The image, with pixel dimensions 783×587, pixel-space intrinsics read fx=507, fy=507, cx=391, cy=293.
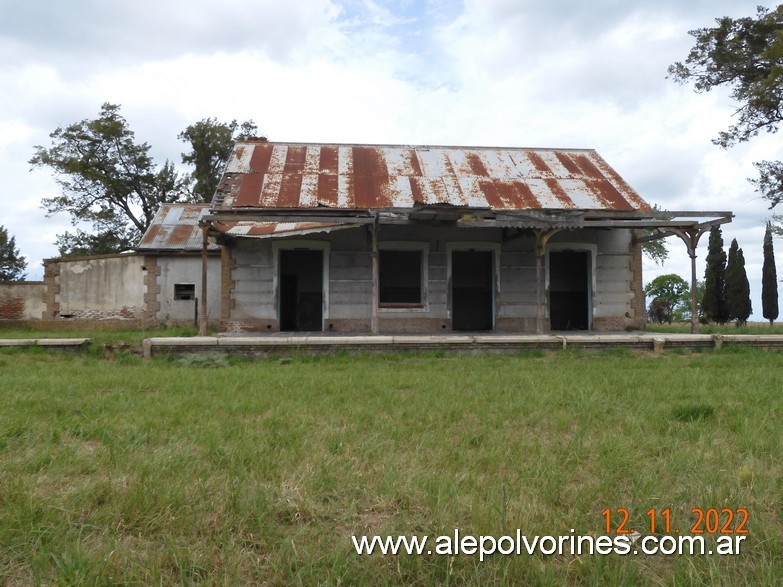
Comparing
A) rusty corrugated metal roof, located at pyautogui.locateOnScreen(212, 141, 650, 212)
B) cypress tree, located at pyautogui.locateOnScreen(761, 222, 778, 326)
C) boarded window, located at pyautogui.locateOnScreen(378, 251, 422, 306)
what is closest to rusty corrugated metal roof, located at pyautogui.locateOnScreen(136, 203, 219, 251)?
rusty corrugated metal roof, located at pyautogui.locateOnScreen(212, 141, 650, 212)

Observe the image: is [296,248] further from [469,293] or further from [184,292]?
[184,292]

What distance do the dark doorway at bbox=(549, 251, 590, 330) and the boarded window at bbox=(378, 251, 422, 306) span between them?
167 inches

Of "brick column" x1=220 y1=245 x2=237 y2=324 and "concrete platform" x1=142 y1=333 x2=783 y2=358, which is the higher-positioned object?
"brick column" x1=220 y1=245 x2=237 y2=324

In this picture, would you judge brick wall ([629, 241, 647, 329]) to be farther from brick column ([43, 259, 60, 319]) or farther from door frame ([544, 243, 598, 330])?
brick column ([43, 259, 60, 319])

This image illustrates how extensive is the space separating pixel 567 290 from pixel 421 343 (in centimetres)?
765

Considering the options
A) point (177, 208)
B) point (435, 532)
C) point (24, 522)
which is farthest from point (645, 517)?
point (177, 208)

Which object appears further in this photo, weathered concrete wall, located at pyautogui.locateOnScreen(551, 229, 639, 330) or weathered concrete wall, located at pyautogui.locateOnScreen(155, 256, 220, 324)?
weathered concrete wall, located at pyautogui.locateOnScreen(155, 256, 220, 324)

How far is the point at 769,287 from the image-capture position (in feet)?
86.6

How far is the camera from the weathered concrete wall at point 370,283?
12703mm

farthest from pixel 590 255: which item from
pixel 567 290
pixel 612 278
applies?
pixel 567 290

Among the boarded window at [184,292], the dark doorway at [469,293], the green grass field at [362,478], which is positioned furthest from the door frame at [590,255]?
the boarded window at [184,292]

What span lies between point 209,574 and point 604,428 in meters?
2.94

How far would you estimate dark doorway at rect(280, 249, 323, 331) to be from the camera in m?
15.0

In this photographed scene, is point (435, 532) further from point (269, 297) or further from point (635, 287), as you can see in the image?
point (635, 287)
